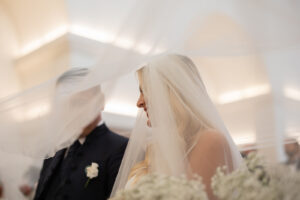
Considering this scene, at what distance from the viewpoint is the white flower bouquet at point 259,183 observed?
872 mm

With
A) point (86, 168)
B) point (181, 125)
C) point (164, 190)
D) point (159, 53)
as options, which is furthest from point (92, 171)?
point (164, 190)

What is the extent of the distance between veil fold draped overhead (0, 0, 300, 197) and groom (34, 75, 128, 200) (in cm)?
38

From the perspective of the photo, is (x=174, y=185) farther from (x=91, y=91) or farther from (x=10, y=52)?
(x=10, y=52)

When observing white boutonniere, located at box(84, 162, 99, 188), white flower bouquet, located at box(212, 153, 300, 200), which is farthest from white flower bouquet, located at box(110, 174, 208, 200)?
white boutonniere, located at box(84, 162, 99, 188)

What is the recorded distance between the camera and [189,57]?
1.70 m

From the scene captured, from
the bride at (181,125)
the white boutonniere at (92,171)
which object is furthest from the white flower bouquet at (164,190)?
the white boutonniere at (92,171)

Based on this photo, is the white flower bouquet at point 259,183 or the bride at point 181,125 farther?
the bride at point 181,125

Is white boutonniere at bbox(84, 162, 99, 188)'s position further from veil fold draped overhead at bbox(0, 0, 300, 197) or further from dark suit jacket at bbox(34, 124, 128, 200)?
veil fold draped overhead at bbox(0, 0, 300, 197)

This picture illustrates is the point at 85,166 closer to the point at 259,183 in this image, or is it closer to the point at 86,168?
the point at 86,168

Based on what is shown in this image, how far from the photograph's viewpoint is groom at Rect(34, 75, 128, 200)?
91.0 inches

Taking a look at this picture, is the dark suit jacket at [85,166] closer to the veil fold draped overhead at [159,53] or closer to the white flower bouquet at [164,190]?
the veil fold draped overhead at [159,53]

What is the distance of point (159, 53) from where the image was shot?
1.67m

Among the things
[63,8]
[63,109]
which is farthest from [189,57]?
[63,8]

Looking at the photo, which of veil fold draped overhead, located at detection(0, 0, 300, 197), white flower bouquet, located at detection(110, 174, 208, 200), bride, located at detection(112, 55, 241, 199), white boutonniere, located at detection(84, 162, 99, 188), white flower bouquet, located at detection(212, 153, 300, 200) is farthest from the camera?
white boutonniere, located at detection(84, 162, 99, 188)
